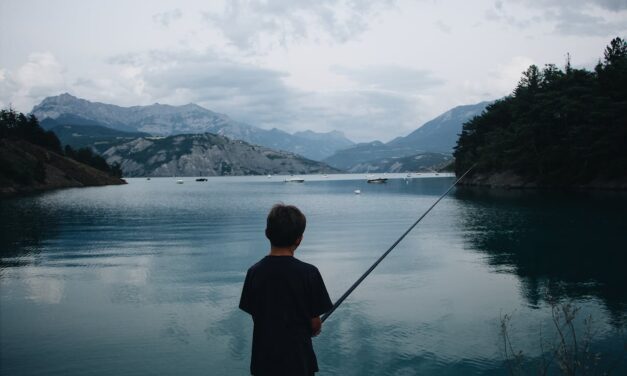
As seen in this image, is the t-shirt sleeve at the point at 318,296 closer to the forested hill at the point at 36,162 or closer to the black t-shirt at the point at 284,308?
the black t-shirt at the point at 284,308

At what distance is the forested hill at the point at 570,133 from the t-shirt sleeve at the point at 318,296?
67.8 m

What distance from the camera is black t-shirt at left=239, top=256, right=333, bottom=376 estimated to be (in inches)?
205

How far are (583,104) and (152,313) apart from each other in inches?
3140

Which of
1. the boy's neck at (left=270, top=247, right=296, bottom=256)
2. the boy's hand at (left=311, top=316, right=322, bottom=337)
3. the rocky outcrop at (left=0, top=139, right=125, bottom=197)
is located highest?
the rocky outcrop at (left=0, top=139, right=125, bottom=197)

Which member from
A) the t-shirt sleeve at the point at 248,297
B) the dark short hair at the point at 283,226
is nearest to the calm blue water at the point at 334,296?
the t-shirt sleeve at the point at 248,297

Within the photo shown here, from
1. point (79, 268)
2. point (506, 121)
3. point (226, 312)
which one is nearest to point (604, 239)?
point (226, 312)

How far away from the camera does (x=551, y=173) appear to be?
8575 cm

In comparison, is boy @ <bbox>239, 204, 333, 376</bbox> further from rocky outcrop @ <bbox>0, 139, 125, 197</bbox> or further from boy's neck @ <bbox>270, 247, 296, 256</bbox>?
rocky outcrop @ <bbox>0, 139, 125, 197</bbox>

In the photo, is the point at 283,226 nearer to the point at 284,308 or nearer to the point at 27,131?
the point at 284,308

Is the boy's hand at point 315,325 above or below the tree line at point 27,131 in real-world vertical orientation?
below

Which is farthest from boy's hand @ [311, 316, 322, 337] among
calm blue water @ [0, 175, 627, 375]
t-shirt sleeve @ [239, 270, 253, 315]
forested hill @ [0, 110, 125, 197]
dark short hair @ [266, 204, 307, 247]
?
forested hill @ [0, 110, 125, 197]

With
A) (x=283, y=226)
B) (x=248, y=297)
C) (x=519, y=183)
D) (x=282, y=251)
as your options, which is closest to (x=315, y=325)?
(x=248, y=297)

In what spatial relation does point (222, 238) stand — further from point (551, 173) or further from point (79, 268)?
point (551, 173)

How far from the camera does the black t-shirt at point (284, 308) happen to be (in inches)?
205
